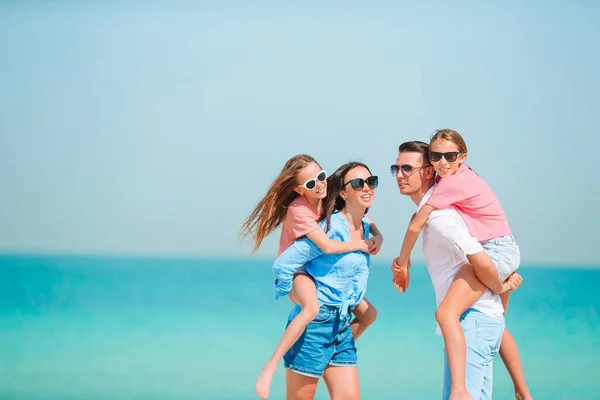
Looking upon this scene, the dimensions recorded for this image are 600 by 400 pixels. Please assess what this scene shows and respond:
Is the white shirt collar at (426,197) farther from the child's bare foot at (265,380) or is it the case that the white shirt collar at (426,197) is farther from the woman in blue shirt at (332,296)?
the child's bare foot at (265,380)

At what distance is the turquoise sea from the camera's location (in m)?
11.7

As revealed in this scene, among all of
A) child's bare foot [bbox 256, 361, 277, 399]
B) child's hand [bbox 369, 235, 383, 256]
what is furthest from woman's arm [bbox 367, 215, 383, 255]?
child's bare foot [bbox 256, 361, 277, 399]

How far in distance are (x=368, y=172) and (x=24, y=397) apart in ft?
25.3

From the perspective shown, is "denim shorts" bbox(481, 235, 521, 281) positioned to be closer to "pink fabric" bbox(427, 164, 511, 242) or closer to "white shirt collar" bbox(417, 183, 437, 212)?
"pink fabric" bbox(427, 164, 511, 242)

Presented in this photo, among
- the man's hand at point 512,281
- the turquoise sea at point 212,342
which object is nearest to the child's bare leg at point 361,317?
the man's hand at point 512,281

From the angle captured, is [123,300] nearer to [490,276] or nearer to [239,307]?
[239,307]

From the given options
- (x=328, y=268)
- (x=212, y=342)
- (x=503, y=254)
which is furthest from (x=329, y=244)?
(x=212, y=342)

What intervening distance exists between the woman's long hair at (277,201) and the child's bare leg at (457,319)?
47.2 inches

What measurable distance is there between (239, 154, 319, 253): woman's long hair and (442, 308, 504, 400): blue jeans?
1.33 metres

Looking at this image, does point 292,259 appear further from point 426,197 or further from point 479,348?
point 479,348

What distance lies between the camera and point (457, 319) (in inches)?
153

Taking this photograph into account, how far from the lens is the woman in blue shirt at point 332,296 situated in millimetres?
4367

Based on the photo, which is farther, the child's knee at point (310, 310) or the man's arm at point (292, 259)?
the man's arm at point (292, 259)

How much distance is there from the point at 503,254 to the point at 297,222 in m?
1.21
